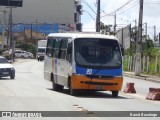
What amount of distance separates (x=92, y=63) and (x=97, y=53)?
565 millimetres

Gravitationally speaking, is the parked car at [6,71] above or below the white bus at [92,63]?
below

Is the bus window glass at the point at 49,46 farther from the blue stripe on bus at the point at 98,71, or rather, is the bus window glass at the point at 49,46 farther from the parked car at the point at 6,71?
the parked car at the point at 6,71

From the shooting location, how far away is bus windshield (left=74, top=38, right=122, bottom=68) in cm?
2439

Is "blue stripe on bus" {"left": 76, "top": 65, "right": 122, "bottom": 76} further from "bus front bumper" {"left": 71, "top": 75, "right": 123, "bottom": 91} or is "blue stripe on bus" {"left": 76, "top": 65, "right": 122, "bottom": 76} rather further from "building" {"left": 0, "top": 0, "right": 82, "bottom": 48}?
"building" {"left": 0, "top": 0, "right": 82, "bottom": 48}

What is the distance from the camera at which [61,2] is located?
150500 mm

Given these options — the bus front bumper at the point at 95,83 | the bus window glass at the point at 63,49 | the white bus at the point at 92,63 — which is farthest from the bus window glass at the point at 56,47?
the bus front bumper at the point at 95,83

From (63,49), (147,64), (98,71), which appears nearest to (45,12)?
(147,64)

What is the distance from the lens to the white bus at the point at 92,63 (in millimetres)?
24141

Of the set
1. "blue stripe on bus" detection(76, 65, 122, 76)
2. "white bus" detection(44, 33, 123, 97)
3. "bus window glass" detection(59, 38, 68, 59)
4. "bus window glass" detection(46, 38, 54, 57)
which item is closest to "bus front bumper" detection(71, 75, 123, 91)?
"white bus" detection(44, 33, 123, 97)

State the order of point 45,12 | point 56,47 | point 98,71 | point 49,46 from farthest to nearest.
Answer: point 45,12 < point 49,46 < point 56,47 < point 98,71

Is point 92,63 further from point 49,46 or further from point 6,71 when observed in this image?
point 6,71

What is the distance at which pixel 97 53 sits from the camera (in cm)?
2459

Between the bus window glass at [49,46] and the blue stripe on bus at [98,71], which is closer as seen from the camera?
the blue stripe on bus at [98,71]

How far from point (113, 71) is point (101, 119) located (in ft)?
32.0
